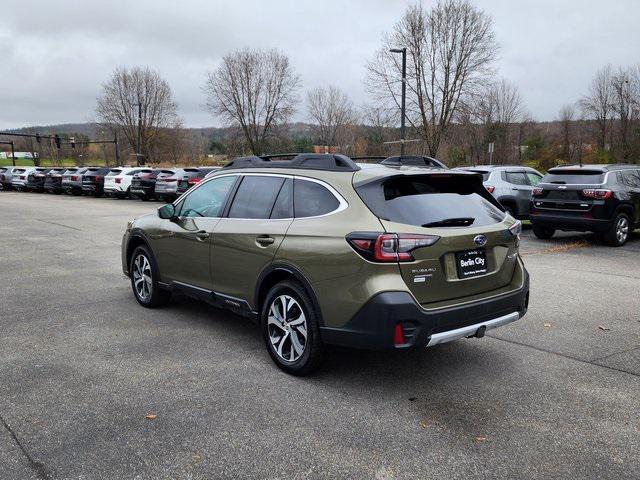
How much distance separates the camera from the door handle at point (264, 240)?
4406 mm

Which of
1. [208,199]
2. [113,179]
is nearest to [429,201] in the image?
[208,199]

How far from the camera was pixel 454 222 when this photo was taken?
4008 millimetres

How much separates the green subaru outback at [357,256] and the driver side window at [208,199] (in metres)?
0.09

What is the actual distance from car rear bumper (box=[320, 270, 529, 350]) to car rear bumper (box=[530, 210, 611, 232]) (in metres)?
8.19

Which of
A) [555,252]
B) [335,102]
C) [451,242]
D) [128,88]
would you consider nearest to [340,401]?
[451,242]

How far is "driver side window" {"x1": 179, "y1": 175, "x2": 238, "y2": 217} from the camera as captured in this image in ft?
17.2

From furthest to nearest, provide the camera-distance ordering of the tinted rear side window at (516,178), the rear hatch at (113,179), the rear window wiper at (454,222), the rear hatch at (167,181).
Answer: the rear hatch at (113,179), the rear hatch at (167,181), the tinted rear side window at (516,178), the rear window wiper at (454,222)

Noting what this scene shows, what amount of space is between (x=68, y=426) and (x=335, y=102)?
63645 millimetres

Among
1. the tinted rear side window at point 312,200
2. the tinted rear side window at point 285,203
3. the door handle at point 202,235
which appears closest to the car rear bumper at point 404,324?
the tinted rear side window at point 312,200

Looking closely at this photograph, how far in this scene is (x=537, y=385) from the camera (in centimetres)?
411

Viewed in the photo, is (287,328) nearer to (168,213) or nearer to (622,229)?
(168,213)

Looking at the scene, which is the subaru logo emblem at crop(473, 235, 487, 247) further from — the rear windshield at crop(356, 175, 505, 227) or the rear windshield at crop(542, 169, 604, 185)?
the rear windshield at crop(542, 169, 604, 185)

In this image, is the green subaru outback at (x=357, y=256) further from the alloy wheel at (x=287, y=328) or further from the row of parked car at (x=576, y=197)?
the row of parked car at (x=576, y=197)

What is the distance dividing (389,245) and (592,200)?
890cm
